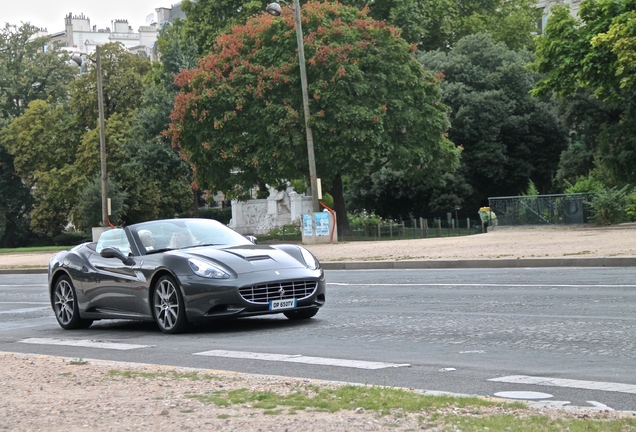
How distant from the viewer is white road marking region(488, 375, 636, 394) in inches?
309

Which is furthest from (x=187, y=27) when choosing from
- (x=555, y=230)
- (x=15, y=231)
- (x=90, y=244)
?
(x=90, y=244)

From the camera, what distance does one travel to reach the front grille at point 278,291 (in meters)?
13.1

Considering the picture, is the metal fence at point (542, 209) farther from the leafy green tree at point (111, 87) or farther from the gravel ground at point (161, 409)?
the leafy green tree at point (111, 87)

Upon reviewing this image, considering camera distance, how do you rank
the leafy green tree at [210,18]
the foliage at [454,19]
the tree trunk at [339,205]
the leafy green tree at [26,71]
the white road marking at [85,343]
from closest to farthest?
the white road marking at [85,343] → the tree trunk at [339,205] → the leafy green tree at [210,18] → the foliage at [454,19] → the leafy green tree at [26,71]

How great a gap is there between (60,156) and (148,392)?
75713 mm

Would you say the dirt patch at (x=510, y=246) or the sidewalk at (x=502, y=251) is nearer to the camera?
the sidewalk at (x=502, y=251)

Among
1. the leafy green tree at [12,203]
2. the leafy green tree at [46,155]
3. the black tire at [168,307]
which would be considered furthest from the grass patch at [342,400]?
the leafy green tree at [12,203]

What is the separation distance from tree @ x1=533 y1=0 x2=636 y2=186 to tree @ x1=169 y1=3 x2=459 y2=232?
915 centimetres

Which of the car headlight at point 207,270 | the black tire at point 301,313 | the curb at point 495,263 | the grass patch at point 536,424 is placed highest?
the car headlight at point 207,270

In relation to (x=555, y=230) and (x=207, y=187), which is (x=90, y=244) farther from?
(x=207, y=187)

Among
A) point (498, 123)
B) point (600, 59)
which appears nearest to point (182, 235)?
point (600, 59)

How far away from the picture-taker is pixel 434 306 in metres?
15.2

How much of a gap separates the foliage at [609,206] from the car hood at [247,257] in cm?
2540

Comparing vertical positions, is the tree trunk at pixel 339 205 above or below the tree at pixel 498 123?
below
